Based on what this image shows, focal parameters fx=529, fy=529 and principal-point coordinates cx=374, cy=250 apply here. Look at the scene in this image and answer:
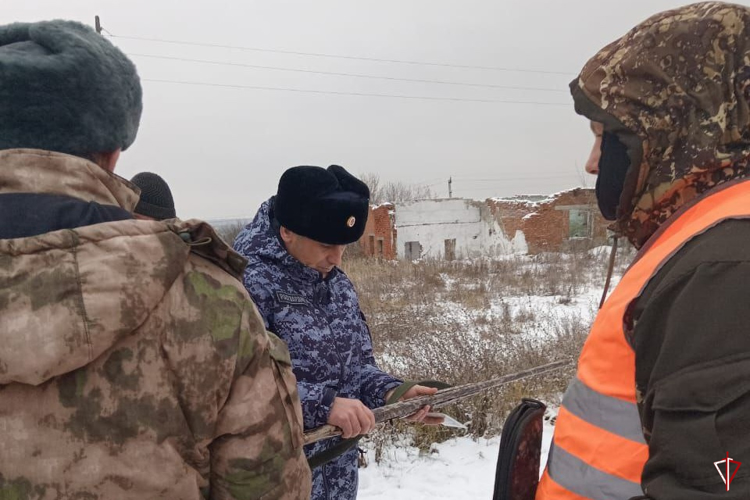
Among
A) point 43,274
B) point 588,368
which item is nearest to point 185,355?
point 43,274

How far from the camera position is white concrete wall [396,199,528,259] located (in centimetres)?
2614

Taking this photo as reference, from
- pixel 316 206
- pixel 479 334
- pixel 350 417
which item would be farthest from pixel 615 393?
pixel 479 334

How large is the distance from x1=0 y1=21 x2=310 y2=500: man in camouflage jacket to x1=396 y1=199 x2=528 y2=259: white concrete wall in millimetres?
24638

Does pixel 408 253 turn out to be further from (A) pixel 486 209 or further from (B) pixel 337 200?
(B) pixel 337 200

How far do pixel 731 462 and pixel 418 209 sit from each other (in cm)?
2594

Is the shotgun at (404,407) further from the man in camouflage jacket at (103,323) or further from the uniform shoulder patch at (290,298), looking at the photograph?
the man in camouflage jacket at (103,323)

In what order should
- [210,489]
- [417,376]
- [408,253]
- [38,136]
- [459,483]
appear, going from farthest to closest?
1. [408,253]
2. [417,376]
3. [459,483]
4. [210,489]
5. [38,136]

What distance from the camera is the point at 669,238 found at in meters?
0.99

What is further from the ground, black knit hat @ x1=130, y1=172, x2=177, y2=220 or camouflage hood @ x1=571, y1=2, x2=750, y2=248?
camouflage hood @ x1=571, y1=2, x2=750, y2=248

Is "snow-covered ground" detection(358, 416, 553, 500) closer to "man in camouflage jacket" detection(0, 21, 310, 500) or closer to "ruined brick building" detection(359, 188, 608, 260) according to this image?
"man in camouflage jacket" detection(0, 21, 310, 500)

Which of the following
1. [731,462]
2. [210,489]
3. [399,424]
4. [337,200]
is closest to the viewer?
[731,462]

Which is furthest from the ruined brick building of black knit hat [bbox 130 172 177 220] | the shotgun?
the shotgun

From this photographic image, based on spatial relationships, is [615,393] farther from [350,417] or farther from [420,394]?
[420,394]

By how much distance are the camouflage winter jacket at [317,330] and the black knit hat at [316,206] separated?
0.36 feet
